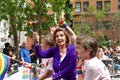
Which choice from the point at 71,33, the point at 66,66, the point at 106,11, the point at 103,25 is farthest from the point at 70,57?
the point at 106,11

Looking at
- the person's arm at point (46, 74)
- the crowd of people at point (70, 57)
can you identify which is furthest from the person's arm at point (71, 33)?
the person's arm at point (46, 74)

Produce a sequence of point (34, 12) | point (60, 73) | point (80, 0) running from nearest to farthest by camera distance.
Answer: point (60, 73)
point (34, 12)
point (80, 0)

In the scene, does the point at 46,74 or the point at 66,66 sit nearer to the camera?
the point at 66,66

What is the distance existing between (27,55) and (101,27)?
59.2 m

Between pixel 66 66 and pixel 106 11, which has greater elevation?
pixel 66 66

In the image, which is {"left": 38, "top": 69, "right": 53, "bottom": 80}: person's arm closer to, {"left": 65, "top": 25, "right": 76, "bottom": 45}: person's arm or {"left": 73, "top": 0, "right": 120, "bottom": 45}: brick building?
{"left": 65, "top": 25, "right": 76, "bottom": 45}: person's arm

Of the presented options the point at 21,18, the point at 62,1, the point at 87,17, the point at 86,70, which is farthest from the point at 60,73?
the point at 87,17

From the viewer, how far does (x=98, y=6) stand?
267ft

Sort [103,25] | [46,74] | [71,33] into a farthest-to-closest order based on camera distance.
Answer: [103,25] → [46,74] → [71,33]

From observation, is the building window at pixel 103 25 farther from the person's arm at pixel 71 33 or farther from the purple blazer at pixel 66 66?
the purple blazer at pixel 66 66

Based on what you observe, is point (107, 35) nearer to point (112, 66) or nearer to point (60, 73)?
point (112, 66)

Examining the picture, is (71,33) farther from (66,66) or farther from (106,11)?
Answer: (106,11)

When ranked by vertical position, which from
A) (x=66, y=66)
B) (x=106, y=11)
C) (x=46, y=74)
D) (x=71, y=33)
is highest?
(x=71, y=33)

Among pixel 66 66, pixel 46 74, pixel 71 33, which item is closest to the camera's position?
pixel 66 66
